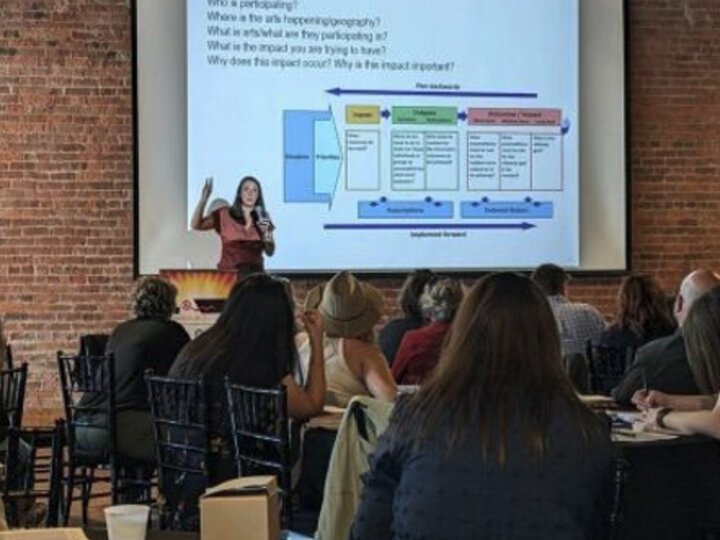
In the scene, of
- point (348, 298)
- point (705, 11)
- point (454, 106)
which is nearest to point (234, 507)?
point (348, 298)

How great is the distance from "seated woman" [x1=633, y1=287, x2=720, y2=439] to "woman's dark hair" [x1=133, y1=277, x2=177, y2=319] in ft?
8.89

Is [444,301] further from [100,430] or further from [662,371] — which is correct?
[100,430]

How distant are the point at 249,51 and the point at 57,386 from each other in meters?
2.57

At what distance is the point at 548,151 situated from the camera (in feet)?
32.3

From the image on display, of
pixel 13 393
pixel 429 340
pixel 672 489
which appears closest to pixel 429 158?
pixel 429 340

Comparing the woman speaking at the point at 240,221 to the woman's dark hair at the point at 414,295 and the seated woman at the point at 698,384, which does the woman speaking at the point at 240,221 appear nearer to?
the woman's dark hair at the point at 414,295

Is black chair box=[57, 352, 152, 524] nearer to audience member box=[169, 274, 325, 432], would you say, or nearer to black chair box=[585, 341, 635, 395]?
audience member box=[169, 274, 325, 432]

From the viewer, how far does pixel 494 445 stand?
264 cm

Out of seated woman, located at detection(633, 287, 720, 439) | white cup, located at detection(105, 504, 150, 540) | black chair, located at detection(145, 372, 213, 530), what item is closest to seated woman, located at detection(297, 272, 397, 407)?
black chair, located at detection(145, 372, 213, 530)

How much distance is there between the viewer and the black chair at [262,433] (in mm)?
4426

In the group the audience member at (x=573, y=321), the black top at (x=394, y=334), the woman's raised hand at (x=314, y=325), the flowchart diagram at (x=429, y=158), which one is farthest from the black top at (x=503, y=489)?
the flowchart diagram at (x=429, y=158)

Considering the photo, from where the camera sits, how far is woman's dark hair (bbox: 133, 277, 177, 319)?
6.52 metres

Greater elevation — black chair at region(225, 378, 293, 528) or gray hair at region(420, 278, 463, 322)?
gray hair at region(420, 278, 463, 322)

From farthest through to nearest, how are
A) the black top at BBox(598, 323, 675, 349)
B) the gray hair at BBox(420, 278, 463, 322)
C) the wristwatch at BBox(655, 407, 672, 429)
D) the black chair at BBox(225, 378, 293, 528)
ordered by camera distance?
the black top at BBox(598, 323, 675, 349), the gray hair at BBox(420, 278, 463, 322), the black chair at BBox(225, 378, 293, 528), the wristwatch at BBox(655, 407, 672, 429)
